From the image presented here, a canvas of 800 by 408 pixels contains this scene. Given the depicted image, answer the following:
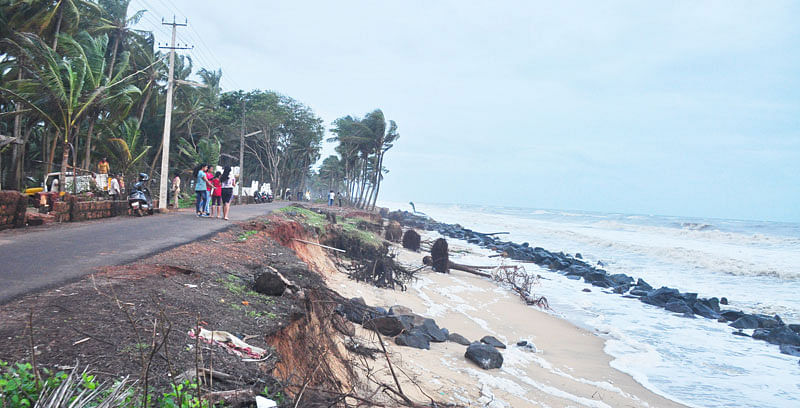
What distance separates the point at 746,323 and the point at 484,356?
933 centimetres

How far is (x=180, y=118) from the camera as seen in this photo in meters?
33.4

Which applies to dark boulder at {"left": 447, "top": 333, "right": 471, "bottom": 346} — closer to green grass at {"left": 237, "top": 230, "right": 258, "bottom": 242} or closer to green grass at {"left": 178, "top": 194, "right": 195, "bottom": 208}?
green grass at {"left": 237, "top": 230, "right": 258, "bottom": 242}

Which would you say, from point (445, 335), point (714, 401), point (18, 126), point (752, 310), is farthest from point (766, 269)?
point (18, 126)

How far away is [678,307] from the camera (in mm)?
13656

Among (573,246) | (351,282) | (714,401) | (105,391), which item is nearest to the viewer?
(105,391)

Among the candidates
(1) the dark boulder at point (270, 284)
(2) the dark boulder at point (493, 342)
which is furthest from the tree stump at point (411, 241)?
(1) the dark boulder at point (270, 284)

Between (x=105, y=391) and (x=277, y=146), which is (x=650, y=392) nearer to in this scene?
(x=105, y=391)

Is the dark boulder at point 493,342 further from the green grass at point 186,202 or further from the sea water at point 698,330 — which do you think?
the green grass at point 186,202

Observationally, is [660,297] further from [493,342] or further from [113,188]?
[113,188]

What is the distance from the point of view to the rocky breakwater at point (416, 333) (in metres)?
6.84

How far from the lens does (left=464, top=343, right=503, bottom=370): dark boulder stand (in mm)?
6828

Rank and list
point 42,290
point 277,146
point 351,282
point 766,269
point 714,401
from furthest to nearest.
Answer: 1. point 277,146
2. point 766,269
3. point 351,282
4. point 714,401
5. point 42,290

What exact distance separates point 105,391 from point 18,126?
24824mm

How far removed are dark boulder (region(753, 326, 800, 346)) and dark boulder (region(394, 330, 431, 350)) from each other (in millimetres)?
8625
